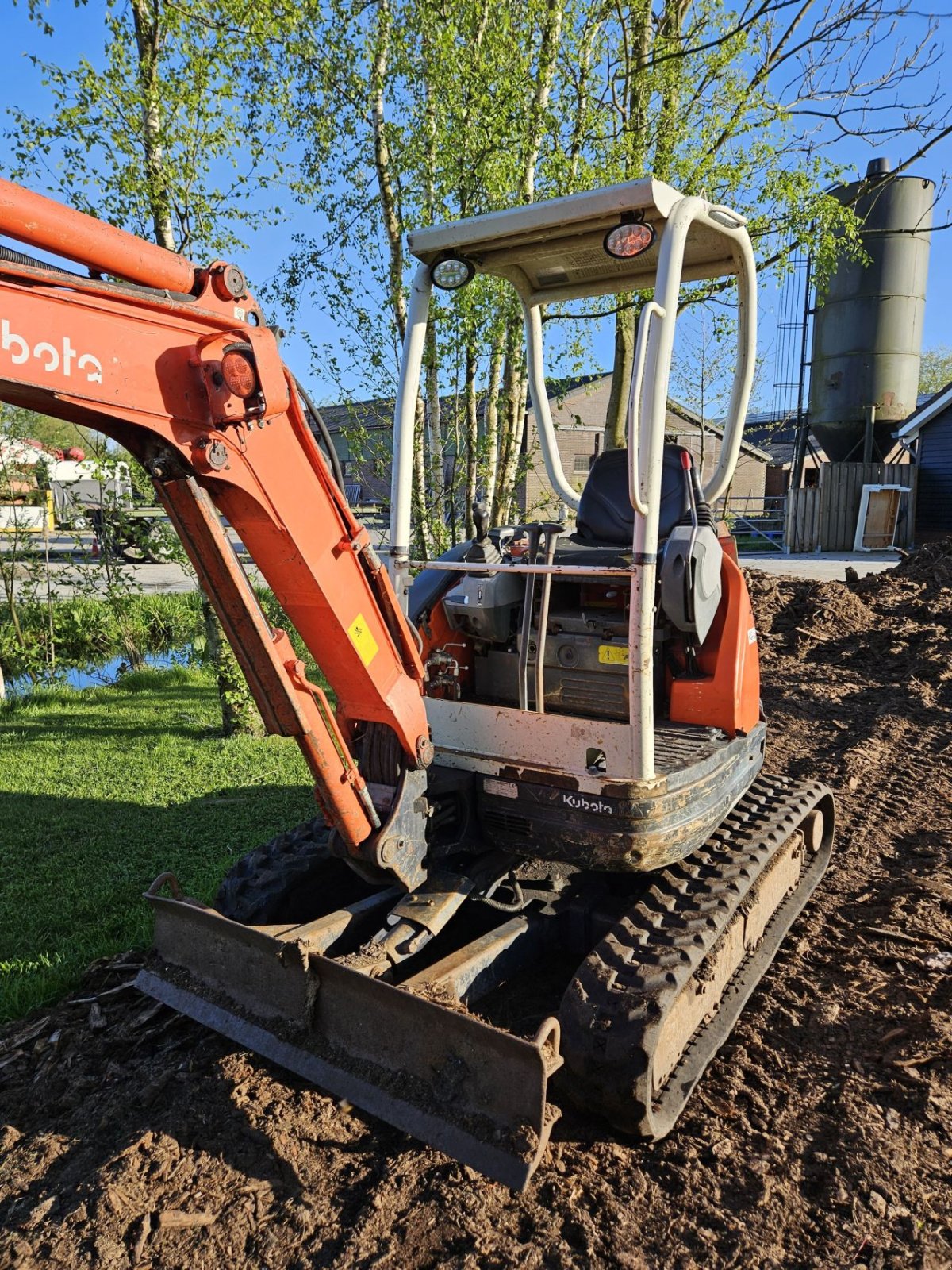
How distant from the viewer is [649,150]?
25.5ft

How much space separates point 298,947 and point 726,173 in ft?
24.5

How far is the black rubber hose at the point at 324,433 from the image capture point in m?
2.76

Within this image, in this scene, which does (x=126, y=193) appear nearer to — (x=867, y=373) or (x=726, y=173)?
(x=726, y=173)

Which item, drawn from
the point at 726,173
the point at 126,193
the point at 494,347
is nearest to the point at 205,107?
the point at 126,193

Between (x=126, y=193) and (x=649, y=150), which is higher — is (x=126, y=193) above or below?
below

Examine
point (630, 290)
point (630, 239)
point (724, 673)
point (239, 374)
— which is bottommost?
point (724, 673)

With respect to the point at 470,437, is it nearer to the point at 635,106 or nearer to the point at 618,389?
the point at 618,389

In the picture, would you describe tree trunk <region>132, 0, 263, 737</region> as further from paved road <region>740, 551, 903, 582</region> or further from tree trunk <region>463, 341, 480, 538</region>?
paved road <region>740, 551, 903, 582</region>

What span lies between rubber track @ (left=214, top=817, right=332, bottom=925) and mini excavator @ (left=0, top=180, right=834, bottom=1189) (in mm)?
16

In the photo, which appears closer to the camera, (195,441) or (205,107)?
(195,441)

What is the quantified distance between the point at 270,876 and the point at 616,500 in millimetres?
2310

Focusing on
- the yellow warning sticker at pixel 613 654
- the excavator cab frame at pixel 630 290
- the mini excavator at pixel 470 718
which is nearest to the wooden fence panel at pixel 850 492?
the excavator cab frame at pixel 630 290

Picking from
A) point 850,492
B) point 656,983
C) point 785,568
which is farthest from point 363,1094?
point 850,492

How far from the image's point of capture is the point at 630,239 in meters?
2.99
